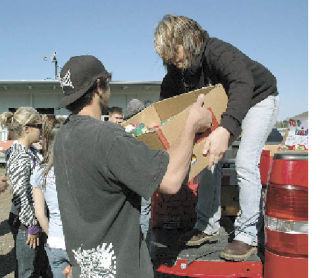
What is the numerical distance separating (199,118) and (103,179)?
0.66 metres

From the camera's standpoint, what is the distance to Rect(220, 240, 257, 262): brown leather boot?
2.50 metres

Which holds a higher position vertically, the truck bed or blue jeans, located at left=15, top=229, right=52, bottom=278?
the truck bed

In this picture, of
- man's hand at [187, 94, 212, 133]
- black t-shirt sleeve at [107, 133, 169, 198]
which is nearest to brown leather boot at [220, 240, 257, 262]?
man's hand at [187, 94, 212, 133]

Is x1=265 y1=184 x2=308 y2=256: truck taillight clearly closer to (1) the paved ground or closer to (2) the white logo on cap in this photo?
(2) the white logo on cap

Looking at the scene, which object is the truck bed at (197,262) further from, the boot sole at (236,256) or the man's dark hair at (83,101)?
the man's dark hair at (83,101)

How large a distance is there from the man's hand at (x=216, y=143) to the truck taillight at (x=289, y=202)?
1.26 feet

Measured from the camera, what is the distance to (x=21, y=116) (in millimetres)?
3770

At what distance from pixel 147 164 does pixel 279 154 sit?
0.84 meters

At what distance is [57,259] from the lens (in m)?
2.99

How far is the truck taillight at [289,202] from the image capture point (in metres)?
1.85

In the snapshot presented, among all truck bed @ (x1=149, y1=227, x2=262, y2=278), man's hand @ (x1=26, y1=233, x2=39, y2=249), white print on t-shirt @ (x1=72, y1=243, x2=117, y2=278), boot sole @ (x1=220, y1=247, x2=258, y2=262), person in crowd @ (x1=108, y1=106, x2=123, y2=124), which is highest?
person in crowd @ (x1=108, y1=106, x2=123, y2=124)

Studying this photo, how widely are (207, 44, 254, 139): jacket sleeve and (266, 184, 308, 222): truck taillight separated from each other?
484mm
